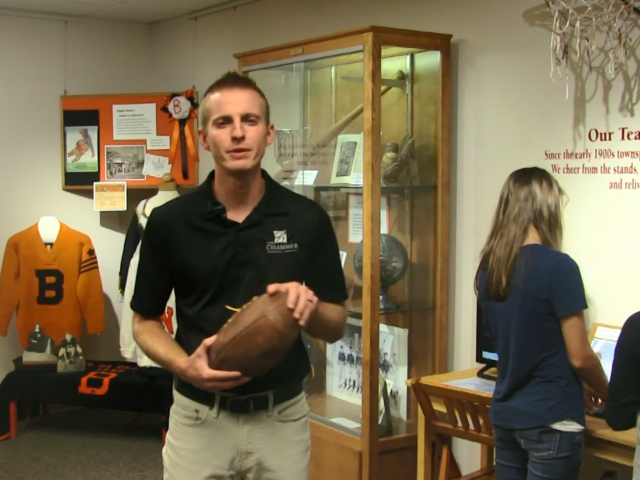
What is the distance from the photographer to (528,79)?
10.4 ft

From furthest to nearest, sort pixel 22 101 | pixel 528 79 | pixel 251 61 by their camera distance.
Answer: pixel 22 101
pixel 251 61
pixel 528 79

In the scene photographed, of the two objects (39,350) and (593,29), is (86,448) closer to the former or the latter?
(39,350)

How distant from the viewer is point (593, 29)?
283 centimetres

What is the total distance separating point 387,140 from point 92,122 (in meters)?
2.31

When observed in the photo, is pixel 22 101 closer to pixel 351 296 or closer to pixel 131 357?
pixel 131 357

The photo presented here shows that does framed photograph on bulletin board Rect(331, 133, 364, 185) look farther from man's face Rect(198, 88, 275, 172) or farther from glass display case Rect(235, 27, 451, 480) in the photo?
man's face Rect(198, 88, 275, 172)

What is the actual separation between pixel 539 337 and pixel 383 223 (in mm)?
1265

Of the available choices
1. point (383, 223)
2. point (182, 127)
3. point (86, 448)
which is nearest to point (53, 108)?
point (182, 127)

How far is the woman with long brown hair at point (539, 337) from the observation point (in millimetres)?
2240

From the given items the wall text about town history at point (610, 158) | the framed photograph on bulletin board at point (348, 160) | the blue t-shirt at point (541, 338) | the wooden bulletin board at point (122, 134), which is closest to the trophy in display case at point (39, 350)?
the wooden bulletin board at point (122, 134)

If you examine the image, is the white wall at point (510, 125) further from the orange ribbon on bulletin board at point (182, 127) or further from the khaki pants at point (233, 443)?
the khaki pants at point (233, 443)

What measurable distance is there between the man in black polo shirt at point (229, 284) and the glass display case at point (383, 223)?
4.91ft

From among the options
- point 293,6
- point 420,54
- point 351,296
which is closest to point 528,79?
point 420,54

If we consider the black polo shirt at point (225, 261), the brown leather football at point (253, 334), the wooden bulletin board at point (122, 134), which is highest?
the wooden bulletin board at point (122, 134)
